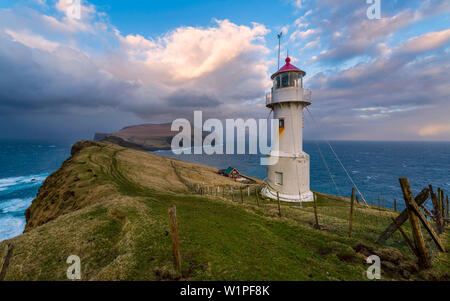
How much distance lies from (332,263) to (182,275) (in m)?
6.70

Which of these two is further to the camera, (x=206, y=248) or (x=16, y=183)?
(x=16, y=183)

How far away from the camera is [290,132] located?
24047 mm

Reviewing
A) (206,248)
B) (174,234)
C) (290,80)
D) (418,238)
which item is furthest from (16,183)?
(418,238)

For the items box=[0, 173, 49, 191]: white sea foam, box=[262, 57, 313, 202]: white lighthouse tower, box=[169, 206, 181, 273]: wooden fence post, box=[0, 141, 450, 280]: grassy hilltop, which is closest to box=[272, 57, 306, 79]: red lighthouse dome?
box=[262, 57, 313, 202]: white lighthouse tower

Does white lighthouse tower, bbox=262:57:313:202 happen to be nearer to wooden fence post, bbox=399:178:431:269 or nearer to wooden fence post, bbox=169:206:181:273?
wooden fence post, bbox=399:178:431:269

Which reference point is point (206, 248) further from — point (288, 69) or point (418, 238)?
point (288, 69)

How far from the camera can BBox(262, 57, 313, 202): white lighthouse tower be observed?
23281 mm

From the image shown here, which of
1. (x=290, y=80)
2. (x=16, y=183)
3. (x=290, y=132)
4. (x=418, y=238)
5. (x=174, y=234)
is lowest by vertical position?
(x=16, y=183)

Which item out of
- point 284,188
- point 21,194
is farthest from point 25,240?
point 21,194

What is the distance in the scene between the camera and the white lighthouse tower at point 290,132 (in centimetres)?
2328

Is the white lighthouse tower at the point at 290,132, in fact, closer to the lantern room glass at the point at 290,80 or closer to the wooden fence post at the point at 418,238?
the lantern room glass at the point at 290,80

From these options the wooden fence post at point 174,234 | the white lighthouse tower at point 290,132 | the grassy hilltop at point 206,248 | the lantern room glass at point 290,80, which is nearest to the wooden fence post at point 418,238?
the grassy hilltop at point 206,248
